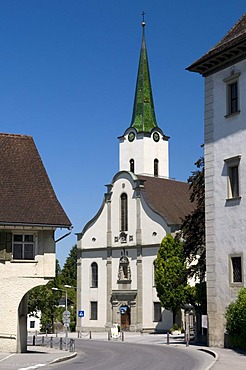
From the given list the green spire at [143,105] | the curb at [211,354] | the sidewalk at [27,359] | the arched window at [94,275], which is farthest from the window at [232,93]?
the green spire at [143,105]

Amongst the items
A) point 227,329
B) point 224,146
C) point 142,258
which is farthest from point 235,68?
point 142,258

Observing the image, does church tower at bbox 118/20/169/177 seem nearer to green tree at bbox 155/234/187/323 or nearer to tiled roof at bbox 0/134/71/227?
green tree at bbox 155/234/187/323

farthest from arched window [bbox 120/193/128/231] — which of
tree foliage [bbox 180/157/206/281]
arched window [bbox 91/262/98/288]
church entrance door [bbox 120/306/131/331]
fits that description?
tree foliage [bbox 180/157/206/281]

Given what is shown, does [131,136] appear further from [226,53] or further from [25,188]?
[25,188]

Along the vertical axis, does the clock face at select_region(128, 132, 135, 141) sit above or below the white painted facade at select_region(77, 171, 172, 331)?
above

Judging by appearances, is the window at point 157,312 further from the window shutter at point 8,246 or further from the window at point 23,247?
the window shutter at point 8,246

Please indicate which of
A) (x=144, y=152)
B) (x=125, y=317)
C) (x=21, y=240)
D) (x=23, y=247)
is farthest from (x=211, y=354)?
(x=144, y=152)

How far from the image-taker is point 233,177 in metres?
34.8

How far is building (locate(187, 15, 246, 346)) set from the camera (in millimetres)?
33875

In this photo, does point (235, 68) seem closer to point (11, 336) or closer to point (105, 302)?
point (11, 336)

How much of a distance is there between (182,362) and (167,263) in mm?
33316

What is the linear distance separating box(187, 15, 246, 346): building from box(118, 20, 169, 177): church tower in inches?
1835

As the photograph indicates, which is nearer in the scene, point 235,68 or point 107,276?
point 235,68

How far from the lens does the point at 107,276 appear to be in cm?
7156
